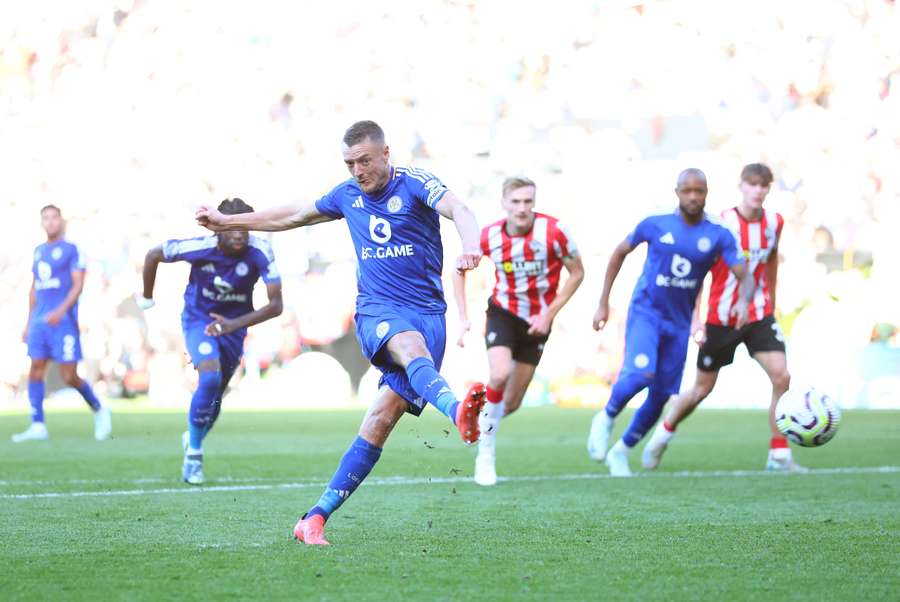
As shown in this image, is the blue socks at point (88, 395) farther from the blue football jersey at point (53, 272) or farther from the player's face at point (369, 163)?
the player's face at point (369, 163)

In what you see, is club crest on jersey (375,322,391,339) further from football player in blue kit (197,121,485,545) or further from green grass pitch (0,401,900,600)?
green grass pitch (0,401,900,600)

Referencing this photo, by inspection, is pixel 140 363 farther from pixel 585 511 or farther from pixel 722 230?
pixel 585 511

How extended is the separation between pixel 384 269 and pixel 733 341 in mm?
5271

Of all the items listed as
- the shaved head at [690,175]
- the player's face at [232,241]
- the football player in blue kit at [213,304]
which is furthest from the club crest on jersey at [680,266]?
the player's face at [232,241]

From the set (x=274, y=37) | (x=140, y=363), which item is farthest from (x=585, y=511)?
(x=274, y=37)

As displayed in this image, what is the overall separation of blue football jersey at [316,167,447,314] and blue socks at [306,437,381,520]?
2.04 ft

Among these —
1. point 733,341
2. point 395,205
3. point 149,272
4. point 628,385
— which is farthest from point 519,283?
point 395,205

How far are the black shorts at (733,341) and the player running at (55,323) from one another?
6478 mm

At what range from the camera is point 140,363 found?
1089 inches

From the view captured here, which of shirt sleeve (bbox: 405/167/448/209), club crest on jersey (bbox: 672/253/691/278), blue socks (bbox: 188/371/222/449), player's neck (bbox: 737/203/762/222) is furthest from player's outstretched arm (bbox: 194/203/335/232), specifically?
player's neck (bbox: 737/203/762/222)

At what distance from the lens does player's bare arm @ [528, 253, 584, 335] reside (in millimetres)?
10203

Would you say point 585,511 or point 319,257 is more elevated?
point 319,257

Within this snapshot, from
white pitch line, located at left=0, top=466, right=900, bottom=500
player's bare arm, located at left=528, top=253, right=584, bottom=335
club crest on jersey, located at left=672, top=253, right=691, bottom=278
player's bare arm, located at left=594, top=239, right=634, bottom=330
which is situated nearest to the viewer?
white pitch line, located at left=0, top=466, right=900, bottom=500

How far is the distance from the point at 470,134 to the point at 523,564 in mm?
24003
